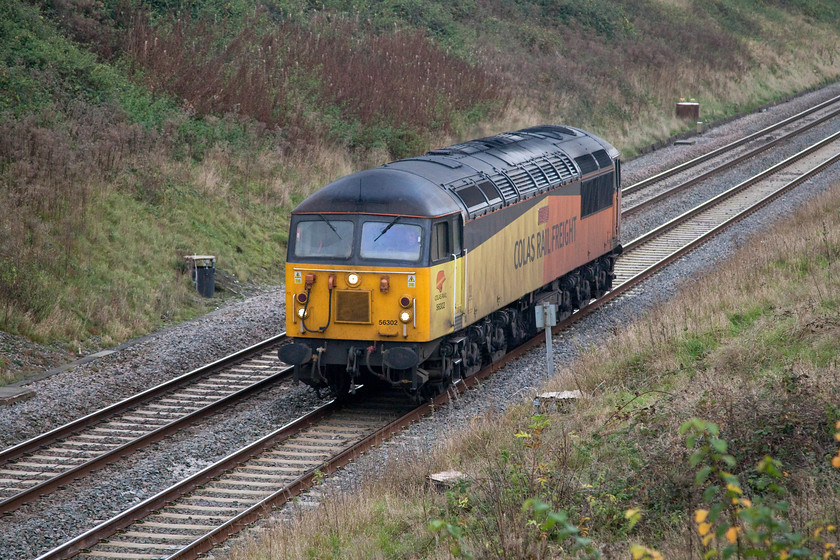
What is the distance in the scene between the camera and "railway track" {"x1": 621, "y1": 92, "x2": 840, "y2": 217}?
28.8 meters

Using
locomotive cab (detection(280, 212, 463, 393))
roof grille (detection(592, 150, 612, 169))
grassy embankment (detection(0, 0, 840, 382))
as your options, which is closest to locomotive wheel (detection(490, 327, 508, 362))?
locomotive cab (detection(280, 212, 463, 393))

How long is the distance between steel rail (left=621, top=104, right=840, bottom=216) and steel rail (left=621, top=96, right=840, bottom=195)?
0.82 metres

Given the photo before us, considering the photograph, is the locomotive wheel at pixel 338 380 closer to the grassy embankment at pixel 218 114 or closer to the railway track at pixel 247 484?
the railway track at pixel 247 484

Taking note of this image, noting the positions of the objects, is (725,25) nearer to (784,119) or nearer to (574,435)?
(784,119)

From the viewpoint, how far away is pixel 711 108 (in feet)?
142

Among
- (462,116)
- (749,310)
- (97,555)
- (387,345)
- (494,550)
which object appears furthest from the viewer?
(462,116)

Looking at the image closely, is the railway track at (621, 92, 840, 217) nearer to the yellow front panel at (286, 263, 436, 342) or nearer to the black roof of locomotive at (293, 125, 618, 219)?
the black roof of locomotive at (293, 125, 618, 219)

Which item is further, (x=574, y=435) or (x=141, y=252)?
(x=141, y=252)

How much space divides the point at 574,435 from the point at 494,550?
9.23ft

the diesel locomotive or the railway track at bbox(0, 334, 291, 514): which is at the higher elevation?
the diesel locomotive

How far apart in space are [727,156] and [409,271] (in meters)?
24.1

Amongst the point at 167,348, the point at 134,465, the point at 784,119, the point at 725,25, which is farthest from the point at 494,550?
the point at 725,25

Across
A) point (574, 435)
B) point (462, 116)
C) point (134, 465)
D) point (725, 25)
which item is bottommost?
point (134, 465)

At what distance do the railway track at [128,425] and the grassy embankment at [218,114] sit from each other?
2.13 meters
